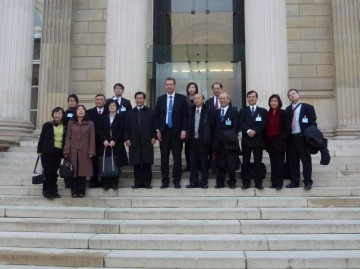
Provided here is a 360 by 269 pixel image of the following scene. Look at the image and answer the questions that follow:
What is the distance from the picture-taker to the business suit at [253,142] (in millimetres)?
8133

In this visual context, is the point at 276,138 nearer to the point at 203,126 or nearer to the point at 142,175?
the point at 203,126

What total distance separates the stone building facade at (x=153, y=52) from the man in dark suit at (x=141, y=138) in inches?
119

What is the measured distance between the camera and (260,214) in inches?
278

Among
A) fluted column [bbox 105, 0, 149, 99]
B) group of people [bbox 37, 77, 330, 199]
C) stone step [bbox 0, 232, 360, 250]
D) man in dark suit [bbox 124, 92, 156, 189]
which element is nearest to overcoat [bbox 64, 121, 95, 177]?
group of people [bbox 37, 77, 330, 199]

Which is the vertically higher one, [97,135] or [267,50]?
[267,50]

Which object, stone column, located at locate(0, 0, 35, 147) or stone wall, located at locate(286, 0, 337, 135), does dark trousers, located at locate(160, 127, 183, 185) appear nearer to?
stone column, located at locate(0, 0, 35, 147)

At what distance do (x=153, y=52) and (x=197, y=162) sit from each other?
7.80 m

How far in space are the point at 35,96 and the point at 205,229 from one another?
11756mm

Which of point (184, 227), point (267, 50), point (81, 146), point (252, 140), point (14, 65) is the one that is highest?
point (267, 50)

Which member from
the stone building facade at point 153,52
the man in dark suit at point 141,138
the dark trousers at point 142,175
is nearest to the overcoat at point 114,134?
the man in dark suit at point 141,138

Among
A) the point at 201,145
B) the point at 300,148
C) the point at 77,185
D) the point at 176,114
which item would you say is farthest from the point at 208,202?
the point at 77,185

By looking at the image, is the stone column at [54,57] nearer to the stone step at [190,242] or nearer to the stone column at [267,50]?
the stone column at [267,50]

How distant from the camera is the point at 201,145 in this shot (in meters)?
8.29

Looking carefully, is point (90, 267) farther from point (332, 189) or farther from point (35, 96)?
point (35, 96)
